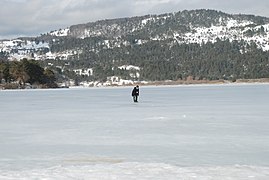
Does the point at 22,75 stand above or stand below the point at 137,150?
above

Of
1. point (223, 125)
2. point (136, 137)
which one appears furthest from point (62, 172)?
point (223, 125)

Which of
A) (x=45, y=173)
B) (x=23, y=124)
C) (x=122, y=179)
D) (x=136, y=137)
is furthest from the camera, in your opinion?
(x=23, y=124)

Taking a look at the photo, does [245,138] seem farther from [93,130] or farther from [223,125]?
[93,130]

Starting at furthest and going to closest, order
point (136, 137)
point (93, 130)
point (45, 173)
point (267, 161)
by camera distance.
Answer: point (93, 130)
point (136, 137)
point (267, 161)
point (45, 173)

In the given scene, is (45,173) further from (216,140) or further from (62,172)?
(216,140)

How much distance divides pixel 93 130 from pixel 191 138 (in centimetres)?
397

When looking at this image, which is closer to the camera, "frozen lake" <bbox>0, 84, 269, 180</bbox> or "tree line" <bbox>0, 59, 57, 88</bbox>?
"frozen lake" <bbox>0, 84, 269, 180</bbox>

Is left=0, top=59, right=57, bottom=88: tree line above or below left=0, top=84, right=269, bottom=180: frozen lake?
above

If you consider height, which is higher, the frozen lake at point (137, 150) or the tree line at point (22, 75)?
the tree line at point (22, 75)

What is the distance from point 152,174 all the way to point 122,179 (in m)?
0.66

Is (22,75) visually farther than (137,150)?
Yes

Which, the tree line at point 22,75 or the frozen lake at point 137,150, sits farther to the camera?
the tree line at point 22,75

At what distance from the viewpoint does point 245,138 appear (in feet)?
40.7

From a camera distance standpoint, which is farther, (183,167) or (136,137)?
(136,137)
